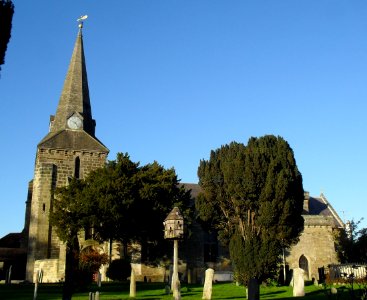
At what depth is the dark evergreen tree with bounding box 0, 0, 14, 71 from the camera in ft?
41.3

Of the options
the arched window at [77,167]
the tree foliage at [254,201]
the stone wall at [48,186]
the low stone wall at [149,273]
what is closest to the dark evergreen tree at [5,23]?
the tree foliage at [254,201]

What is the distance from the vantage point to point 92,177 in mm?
34219

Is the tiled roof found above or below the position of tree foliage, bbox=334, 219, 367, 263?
above

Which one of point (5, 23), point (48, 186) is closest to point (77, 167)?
point (48, 186)

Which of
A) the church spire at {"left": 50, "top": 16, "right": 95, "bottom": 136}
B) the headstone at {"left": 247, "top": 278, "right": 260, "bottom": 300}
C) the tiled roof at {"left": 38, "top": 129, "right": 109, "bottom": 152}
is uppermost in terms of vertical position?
the church spire at {"left": 50, "top": 16, "right": 95, "bottom": 136}

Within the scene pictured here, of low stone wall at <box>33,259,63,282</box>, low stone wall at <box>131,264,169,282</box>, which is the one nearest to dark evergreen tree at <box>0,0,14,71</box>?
low stone wall at <box>33,259,63,282</box>

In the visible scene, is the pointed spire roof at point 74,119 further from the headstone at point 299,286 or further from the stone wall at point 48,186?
the headstone at point 299,286

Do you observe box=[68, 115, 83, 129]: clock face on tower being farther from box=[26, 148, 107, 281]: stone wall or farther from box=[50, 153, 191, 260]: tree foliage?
box=[50, 153, 191, 260]: tree foliage

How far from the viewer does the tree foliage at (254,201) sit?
24531 mm

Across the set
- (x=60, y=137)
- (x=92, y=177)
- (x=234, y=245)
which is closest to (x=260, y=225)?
(x=234, y=245)

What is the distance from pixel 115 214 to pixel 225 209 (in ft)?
26.9

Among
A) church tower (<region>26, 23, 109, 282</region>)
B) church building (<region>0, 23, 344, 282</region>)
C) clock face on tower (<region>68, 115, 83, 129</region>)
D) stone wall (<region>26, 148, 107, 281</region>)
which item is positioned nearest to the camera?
church tower (<region>26, 23, 109, 282</region>)

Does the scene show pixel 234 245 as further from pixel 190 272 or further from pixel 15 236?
pixel 15 236

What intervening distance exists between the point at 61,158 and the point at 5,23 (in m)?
28.0
